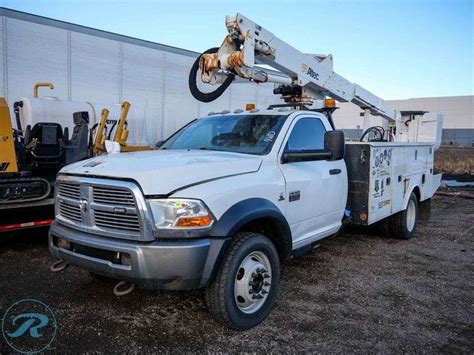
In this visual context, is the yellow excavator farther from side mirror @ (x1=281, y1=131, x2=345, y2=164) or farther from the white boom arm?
side mirror @ (x1=281, y1=131, x2=345, y2=164)

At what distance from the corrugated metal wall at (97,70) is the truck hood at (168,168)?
776 centimetres

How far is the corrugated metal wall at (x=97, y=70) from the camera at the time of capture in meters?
10.1

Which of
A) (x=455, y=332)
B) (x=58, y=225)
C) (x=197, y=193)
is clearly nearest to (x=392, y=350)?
(x=455, y=332)

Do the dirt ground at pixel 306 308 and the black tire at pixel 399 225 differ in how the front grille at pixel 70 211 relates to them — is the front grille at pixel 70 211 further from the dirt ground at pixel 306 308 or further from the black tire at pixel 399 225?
the black tire at pixel 399 225

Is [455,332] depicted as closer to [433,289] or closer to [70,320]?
[433,289]

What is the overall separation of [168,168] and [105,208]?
585 mm

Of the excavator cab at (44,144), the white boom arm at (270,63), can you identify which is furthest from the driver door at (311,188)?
the excavator cab at (44,144)

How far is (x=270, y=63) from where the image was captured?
5613 millimetres

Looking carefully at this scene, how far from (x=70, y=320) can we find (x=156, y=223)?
4.57 ft

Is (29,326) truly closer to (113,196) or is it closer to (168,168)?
(113,196)

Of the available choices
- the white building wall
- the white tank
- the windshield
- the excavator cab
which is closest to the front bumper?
the windshield

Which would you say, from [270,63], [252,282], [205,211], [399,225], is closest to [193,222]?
[205,211]

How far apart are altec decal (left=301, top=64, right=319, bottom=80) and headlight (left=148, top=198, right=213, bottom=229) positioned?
139 inches

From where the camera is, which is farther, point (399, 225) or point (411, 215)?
point (411, 215)
